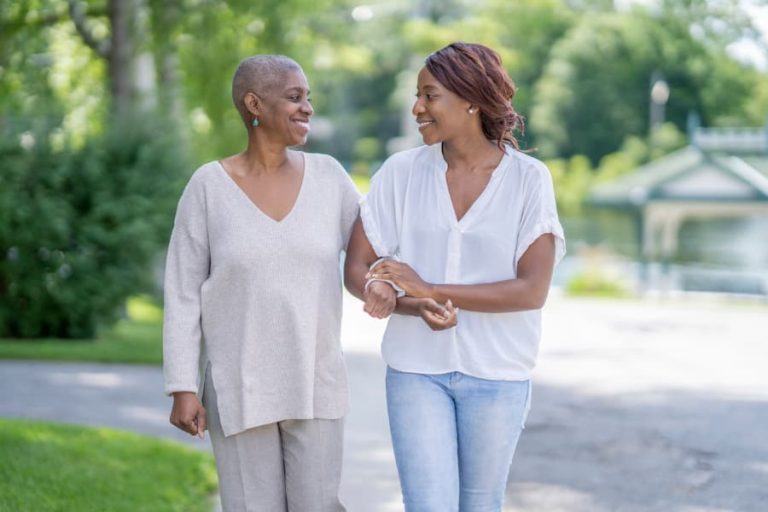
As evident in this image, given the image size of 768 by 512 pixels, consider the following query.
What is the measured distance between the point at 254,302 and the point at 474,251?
2.06ft

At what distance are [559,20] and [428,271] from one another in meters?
56.3

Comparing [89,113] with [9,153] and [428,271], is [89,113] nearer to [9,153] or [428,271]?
[9,153]

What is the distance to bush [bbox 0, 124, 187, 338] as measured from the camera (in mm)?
14305

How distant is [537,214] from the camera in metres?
3.64

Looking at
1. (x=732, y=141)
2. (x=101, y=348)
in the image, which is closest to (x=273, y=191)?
(x=101, y=348)

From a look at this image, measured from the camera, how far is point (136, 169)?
14.6m

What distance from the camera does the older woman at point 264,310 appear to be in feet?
12.0

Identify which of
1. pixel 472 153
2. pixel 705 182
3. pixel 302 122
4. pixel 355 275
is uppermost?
pixel 705 182

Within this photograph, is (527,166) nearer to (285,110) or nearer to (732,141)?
(285,110)

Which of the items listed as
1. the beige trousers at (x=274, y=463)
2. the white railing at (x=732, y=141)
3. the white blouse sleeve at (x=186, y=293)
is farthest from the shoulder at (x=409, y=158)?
the white railing at (x=732, y=141)

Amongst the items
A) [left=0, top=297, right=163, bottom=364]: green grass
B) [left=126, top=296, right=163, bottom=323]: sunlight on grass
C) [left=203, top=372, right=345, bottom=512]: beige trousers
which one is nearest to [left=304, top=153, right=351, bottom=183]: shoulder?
[left=203, top=372, right=345, bottom=512]: beige trousers

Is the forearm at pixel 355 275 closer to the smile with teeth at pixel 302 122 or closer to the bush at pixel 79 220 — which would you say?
the smile with teeth at pixel 302 122

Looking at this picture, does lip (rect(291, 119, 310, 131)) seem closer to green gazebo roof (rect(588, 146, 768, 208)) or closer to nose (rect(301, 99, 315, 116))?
nose (rect(301, 99, 315, 116))

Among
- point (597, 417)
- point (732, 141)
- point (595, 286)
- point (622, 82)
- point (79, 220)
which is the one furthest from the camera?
point (622, 82)
